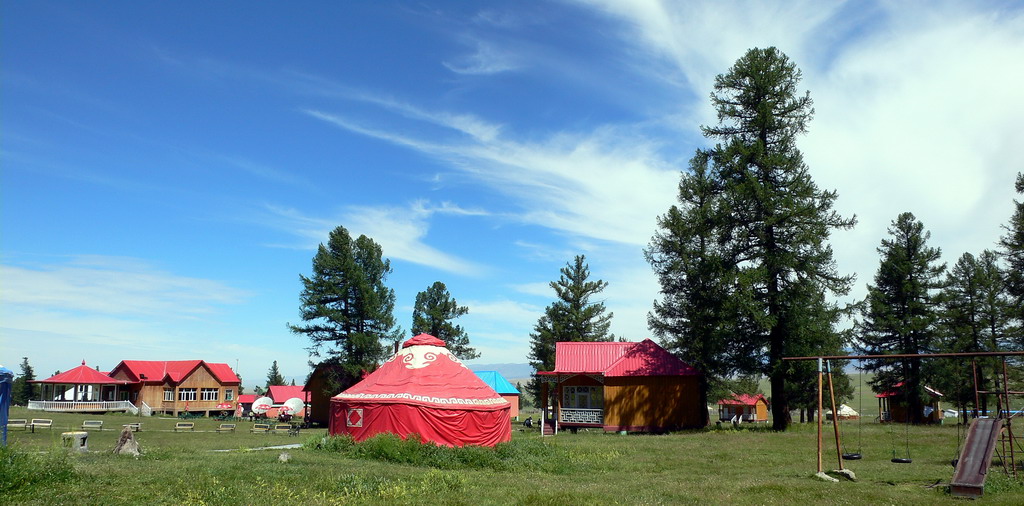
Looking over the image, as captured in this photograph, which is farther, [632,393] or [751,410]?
[751,410]

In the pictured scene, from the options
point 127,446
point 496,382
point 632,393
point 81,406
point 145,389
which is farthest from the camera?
point 145,389

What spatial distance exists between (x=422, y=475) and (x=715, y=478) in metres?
8.13

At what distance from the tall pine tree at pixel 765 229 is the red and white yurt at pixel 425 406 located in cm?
1341

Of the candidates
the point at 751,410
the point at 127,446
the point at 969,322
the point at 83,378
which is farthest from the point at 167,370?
the point at 969,322

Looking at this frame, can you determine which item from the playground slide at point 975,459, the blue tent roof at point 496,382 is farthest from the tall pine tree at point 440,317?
the playground slide at point 975,459

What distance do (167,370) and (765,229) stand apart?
6103cm

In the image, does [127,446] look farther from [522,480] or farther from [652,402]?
[652,402]

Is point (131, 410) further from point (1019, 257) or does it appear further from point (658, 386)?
point (1019, 257)

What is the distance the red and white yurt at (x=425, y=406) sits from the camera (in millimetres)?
27203

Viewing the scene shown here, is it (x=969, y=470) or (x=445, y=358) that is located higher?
(x=445, y=358)

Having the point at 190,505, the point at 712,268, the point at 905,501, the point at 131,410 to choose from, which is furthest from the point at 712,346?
the point at 131,410

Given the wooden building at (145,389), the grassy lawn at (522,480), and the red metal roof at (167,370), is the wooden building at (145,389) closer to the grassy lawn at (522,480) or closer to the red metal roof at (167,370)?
the red metal roof at (167,370)

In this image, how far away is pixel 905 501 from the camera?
14.8 metres

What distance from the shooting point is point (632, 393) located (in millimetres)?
39500
